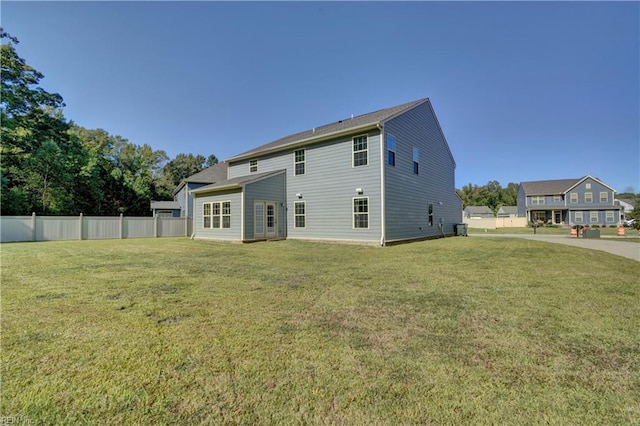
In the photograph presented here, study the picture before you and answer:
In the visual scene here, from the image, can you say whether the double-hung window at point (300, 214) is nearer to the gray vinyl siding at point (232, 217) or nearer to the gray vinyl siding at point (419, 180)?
the gray vinyl siding at point (232, 217)

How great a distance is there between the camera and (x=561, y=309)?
13.0ft

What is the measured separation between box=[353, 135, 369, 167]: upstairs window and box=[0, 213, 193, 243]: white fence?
1441 centimetres

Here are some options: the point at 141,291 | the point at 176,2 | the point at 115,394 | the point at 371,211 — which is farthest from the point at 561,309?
the point at 176,2

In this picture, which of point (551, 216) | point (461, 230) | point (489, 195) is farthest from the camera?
point (489, 195)

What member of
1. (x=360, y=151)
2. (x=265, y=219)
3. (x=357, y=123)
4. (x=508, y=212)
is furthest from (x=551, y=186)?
(x=265, y=219)

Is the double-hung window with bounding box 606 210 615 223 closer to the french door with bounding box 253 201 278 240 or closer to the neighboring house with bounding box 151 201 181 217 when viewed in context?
the french door with bounding box 253 201 278 240

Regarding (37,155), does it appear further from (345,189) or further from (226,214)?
(345,189)

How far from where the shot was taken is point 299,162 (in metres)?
15.6

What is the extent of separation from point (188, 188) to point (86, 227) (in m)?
11.9

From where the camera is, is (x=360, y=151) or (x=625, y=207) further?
(x=625, y=207)

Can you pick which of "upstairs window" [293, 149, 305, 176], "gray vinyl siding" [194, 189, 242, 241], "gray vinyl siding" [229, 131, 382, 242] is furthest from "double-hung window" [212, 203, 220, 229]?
"upstairs window" [293, 149, 305, 176]

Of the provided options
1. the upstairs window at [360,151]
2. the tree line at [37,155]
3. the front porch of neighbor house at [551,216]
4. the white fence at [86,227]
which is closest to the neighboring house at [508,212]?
the front porch of neighbor house at [551,216]

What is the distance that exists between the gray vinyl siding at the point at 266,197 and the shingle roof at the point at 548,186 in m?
44.5

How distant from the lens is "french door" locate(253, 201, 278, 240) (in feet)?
48.3
